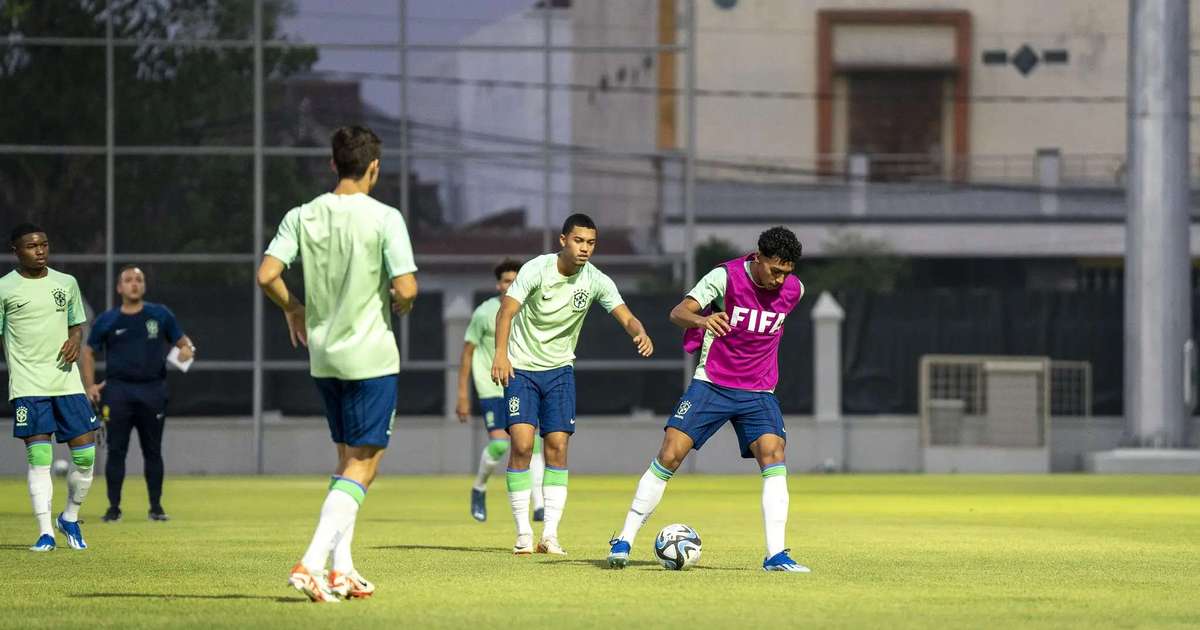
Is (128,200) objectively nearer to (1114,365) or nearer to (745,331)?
(1114,365)

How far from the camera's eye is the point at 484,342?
1703 centimetres

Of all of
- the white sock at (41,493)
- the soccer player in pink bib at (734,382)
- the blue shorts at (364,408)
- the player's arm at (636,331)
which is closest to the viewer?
the blue shorts at (364,408)

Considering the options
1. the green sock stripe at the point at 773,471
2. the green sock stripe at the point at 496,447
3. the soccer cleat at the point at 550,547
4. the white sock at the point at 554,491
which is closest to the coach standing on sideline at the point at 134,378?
the green sock stripe at the point at 496,447

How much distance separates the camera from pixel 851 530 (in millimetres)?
15070

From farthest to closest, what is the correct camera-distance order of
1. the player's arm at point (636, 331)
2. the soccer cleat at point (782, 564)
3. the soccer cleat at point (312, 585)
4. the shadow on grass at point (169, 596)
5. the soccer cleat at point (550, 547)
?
the soccer cleat at point (550, 547) < the player's arm at point (636, 331) < the soccer cleat at point (782, 564) < the shadow on grass at point (169, 596) < the soccer cleat at point (312, 585)

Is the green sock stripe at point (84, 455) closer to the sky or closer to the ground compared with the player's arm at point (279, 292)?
closer to the ground

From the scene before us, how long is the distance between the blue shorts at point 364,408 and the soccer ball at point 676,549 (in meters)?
2.36

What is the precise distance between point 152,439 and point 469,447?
1133cm

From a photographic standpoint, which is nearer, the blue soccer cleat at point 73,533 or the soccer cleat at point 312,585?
the soccer cleat at point 312,585

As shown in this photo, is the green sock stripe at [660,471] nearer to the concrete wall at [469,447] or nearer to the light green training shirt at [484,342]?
the light green training shirt at [484,342]

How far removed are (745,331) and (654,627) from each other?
317 centimetres

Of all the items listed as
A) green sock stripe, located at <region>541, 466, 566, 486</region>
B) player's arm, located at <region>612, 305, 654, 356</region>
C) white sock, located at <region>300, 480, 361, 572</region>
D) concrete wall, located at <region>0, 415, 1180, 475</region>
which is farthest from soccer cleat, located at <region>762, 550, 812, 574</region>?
concrete wall, located at <region>0, 415, 1180, 475</region>

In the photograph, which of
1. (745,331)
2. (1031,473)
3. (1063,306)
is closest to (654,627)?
(745,331)

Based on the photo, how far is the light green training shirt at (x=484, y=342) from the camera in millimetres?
16906
